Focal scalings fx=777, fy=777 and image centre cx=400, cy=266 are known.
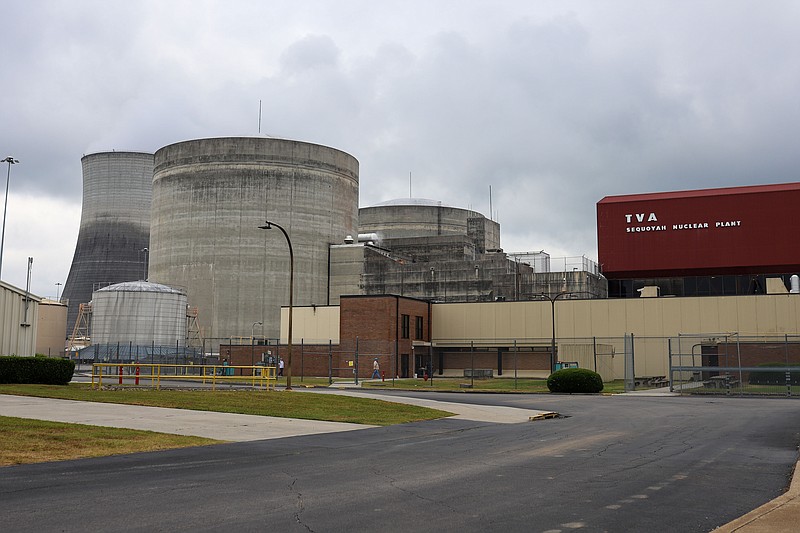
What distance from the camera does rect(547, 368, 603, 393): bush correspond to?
4362 cm

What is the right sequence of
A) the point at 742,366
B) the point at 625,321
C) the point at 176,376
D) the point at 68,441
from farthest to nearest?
the point at 625,321 → the point at 742,366 → the point at 176,376 → the point at 68,441

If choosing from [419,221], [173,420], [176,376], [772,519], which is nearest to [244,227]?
[419,221]

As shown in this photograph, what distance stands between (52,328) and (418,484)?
9798 cm

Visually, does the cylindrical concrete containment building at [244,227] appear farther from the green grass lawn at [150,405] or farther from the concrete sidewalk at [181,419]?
the concrete sidewalk at [181,419]

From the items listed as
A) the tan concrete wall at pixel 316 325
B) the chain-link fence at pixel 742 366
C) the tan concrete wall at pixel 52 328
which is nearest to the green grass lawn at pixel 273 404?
the chain-link fence at pixel 742 366

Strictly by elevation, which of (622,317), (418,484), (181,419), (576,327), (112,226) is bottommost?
(418,484)

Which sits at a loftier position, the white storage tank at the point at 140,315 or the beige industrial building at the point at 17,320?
the white storage tank at the point at 140,315

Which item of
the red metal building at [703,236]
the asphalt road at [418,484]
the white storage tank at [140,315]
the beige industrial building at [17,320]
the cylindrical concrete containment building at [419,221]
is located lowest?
the asphalt road at [418,484]

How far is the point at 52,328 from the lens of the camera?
98.9 m

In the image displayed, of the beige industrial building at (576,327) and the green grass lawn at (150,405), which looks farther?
the beige industrial building at (576,327)

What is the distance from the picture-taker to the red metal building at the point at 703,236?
3031 inches

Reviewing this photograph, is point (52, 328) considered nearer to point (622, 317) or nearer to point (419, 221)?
point (419, 221)

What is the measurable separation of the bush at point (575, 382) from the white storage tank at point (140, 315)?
57302mm

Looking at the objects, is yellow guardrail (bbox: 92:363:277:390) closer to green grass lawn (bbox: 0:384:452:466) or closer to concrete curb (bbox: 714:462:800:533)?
green grass lawn (bbox: 0:384:452:466)
